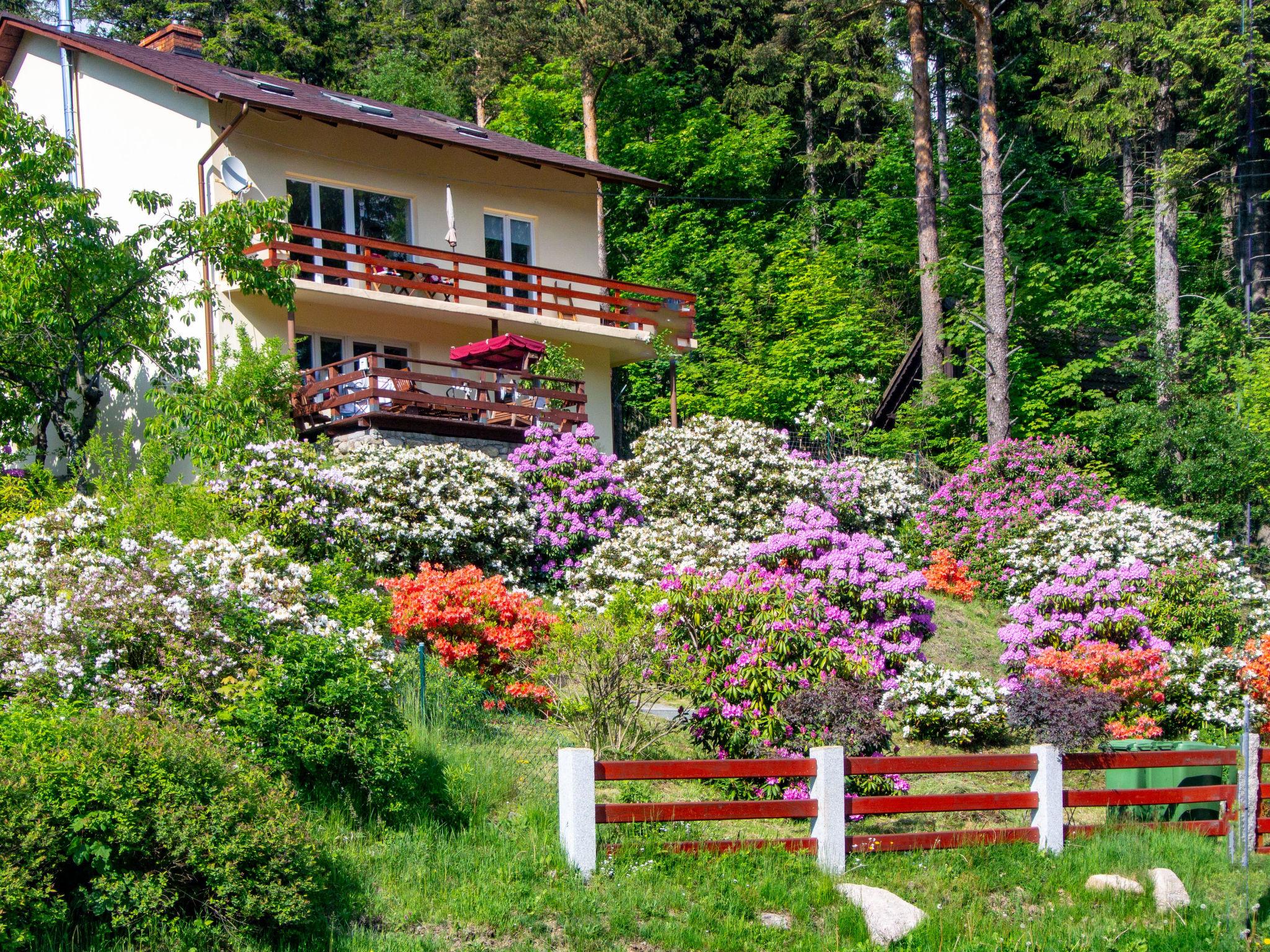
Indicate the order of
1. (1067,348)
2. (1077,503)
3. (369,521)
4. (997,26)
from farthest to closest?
(997,26) → (1067,348) → (1077,503) → (369,521)

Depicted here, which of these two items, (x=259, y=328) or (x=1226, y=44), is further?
(x=1226, y=44)

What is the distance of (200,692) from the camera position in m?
9.16

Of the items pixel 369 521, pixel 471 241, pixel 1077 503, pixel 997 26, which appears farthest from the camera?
pixel 997 26

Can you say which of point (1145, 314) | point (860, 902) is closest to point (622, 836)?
point (860, 902)

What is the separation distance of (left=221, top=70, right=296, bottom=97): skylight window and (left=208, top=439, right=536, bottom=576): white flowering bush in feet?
30.5

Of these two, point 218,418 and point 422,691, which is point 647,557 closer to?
point 218,418

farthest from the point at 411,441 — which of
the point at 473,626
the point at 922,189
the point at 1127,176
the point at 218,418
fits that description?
the point at 1127,176

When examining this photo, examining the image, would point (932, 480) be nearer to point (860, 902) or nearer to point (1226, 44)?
point (1226, 44)

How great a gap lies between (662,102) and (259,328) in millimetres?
18456

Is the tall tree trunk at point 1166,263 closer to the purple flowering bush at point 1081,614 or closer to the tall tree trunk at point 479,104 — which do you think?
the purple flowering bush at point 1081,614

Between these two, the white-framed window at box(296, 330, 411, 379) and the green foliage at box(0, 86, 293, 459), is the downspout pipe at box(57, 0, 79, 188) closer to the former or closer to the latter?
the white-framed window at box(296, 330, 411, 379)

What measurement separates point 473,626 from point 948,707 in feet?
17.4

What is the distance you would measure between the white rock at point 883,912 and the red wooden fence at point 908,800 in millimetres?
556

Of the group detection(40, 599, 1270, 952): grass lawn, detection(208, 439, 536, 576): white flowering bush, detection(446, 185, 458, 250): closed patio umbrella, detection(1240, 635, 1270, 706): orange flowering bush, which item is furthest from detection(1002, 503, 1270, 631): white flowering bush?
detection(446, 185, 458, 250): closed patio umbrella
